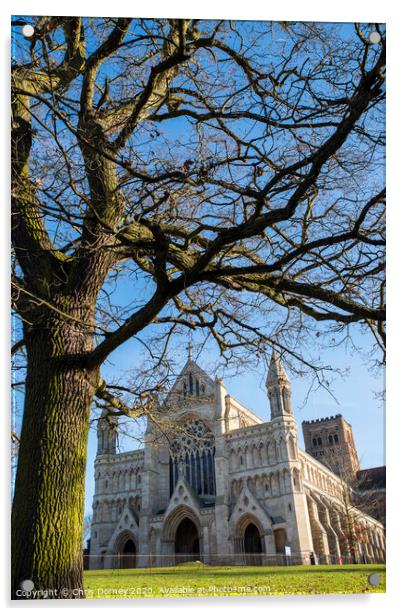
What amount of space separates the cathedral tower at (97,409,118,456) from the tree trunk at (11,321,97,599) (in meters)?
1.05

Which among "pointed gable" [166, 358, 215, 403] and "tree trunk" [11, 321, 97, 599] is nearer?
"tree trunk" [11, 321, 97, 599]

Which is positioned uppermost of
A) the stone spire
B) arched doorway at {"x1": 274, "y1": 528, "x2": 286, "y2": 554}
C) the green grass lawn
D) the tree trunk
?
the stone spire

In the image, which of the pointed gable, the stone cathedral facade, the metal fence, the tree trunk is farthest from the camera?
the stone cathedral facade

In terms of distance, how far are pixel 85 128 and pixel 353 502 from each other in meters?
6.35

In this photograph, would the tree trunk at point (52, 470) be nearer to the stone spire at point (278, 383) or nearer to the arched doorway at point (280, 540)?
the stone spire at point (278, 383)

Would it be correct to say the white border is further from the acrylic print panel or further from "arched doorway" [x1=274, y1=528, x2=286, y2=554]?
"arched doorway" [x1=274, y1=528, x2=286, y2=554]

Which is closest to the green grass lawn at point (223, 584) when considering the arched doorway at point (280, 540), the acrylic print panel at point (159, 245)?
the acrylic print panel at point (159, 245)

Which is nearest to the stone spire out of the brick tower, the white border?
the brick tower

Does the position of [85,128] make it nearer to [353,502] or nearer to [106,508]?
[106,508]

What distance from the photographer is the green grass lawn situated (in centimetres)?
374

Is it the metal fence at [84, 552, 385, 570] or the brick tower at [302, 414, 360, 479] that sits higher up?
the brick tower at [302, 414, 360, 479]

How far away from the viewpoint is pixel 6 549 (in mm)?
3432

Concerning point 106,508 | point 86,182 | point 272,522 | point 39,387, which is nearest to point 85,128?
point 86,182

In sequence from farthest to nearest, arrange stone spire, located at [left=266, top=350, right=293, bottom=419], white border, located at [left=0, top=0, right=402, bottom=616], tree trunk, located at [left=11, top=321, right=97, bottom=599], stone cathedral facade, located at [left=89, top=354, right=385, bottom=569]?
stone cathedral facade, located at [left=89, top=354, right=385, bottom=569] → stone spire, located at [left=266, top=350, right=293, bottom=419] → white border, located at [left=0, top=0, right=402, bottom=616] → tree trunk, located at [left=11, top=321, right=97, bottom=599]
